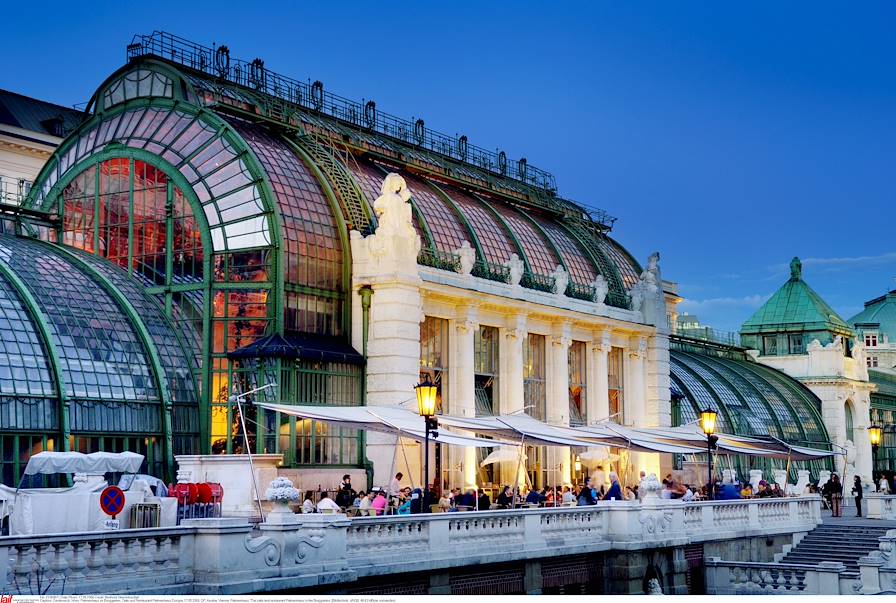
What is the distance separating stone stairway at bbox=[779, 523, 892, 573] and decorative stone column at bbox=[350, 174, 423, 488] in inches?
521

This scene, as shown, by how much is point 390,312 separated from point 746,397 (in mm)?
39960

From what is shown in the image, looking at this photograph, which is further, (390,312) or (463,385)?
(463,385)

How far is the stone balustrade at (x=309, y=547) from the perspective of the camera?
19.6 m

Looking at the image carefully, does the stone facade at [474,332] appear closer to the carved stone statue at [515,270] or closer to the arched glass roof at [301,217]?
the carved stone statue at [515,270]

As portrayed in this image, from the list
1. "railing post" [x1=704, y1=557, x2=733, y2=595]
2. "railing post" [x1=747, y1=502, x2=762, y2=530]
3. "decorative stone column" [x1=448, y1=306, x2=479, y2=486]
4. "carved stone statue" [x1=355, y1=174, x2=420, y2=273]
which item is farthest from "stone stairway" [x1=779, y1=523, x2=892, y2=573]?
"carved stone statue" [x1=355, y1=174, x2=420, y2=273]

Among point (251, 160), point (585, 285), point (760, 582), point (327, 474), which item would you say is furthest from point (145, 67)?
point (760, 582)

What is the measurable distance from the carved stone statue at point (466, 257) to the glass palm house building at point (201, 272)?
0.34 m

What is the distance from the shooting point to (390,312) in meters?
43.4

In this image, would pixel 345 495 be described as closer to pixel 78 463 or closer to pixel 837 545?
pixel 78 463

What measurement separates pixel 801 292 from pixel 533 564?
64000 mm

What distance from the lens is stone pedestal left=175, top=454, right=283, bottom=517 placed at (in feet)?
120

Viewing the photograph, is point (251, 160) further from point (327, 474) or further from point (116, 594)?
point (116, 594)

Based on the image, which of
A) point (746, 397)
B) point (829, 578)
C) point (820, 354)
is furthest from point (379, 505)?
point (820, 354)

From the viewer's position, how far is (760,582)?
125ft
